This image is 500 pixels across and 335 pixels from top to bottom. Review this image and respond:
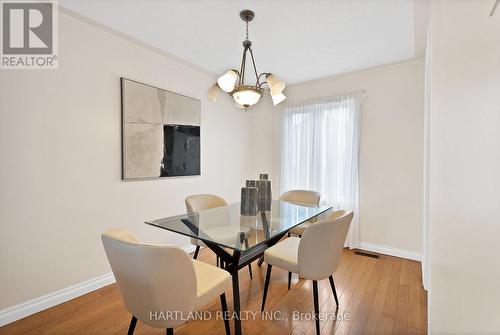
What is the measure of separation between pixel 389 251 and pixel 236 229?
246 centimetres

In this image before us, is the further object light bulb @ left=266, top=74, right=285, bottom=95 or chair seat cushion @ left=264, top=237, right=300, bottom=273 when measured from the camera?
light bulb @ left=266, top=74, right=285, bottom=95

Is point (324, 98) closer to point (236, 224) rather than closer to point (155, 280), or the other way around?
point (236, 224)

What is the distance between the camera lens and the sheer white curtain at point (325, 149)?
3.09 m

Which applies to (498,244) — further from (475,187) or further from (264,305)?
(264,305)

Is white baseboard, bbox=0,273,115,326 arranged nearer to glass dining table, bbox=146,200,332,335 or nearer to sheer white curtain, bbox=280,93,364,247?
glass dining table, bbox=146,200,332,335

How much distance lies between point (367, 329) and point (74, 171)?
2.81 m

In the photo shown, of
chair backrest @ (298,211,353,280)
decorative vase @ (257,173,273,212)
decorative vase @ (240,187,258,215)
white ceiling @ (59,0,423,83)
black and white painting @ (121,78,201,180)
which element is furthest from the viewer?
black and white painting @ (121,78,201,180)

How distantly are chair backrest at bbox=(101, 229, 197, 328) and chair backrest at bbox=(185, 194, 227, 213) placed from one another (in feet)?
3.74

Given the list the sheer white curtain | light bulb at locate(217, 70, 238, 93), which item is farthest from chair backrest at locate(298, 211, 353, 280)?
the sheer white curtain

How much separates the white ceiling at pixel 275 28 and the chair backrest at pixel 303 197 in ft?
5.75

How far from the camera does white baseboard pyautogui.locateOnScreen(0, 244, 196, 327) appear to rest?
166 cm

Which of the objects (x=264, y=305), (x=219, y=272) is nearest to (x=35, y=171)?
(x=219, y=272)

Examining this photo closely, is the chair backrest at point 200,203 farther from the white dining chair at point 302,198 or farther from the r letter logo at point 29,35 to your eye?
the r letter logo at point 29,35

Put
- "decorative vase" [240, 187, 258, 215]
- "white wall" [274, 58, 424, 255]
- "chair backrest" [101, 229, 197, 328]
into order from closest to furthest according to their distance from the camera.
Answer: "chair backrest" [101, 229, 197, 328] → "decorative vase" [240, 187, 258, 215] → "white wall" [274, 58, 424, 255]
